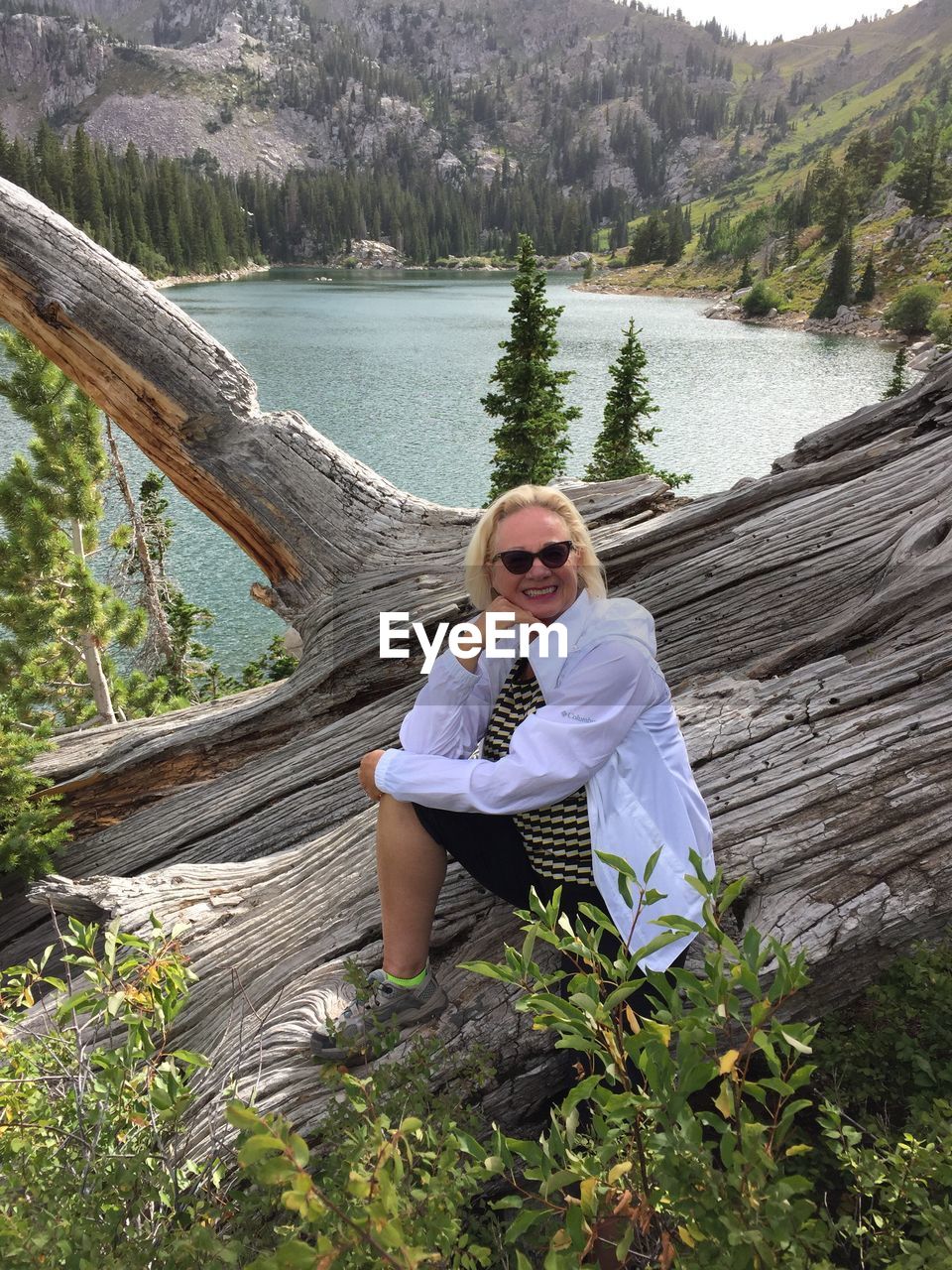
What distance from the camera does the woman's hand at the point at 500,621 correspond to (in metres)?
3.46

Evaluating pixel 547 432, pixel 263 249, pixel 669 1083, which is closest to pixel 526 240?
pixel 547 432

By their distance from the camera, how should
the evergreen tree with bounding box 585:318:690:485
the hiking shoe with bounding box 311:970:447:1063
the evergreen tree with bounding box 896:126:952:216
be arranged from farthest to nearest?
the evergreen tree with bounding box 896:126:952:216 < the evergreen tree with bounding box 585:318:690:485 < the hiking shoe with bounding box 311:970:447:1063

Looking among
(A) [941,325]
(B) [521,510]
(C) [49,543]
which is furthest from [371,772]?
(A) [941,325]

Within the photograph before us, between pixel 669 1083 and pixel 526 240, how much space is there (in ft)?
68.3

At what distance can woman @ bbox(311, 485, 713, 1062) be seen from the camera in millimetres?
2855

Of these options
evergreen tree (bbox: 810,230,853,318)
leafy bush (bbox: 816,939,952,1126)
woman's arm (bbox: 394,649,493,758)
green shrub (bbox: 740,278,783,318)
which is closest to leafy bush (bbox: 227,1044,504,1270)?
woman's arm (bbox: 394,649,493,758)

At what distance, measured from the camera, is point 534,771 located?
9.34 feet

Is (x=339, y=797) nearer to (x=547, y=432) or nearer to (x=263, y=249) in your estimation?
(x=547, y=432)

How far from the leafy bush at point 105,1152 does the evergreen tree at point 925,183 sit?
324 feet

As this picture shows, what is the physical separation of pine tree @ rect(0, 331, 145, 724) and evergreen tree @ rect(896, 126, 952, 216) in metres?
90.7

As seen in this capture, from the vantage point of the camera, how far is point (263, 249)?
142 meters

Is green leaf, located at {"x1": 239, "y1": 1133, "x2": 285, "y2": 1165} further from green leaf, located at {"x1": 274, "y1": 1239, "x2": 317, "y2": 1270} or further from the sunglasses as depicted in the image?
the sunglasses

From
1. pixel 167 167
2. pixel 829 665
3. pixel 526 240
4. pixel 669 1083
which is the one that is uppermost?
pixel 167 167

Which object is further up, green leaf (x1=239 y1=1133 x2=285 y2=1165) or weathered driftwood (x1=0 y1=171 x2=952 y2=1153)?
green leaf (x1=239 y1=1133 x2=285 y2=1165)
